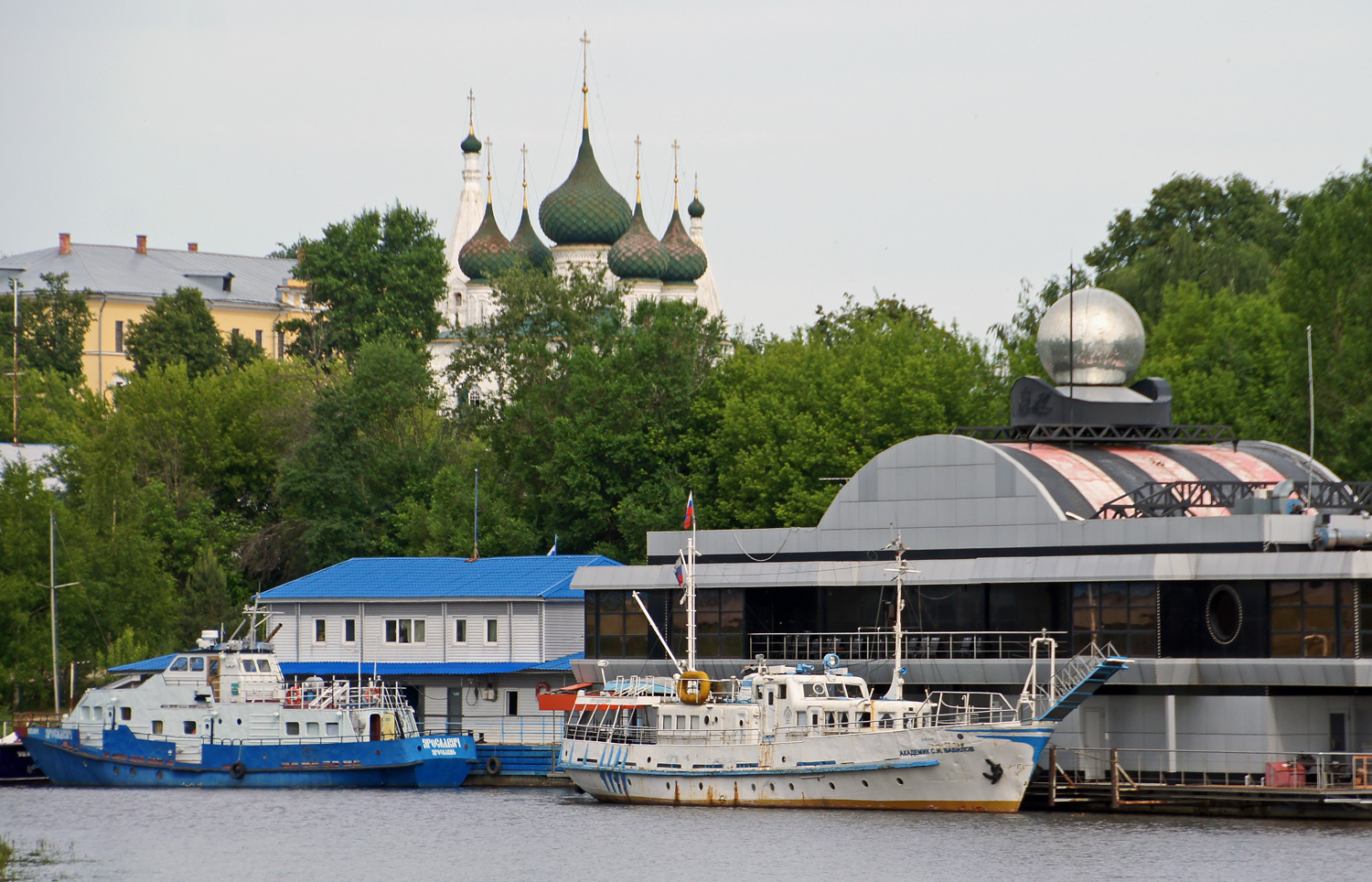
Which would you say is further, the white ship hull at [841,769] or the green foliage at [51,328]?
the green foliage at [51,328]

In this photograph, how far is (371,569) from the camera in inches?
3169

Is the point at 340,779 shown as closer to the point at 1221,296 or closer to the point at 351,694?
the point at 351,694

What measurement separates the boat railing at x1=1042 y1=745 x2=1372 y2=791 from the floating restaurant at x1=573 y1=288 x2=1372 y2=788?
0.09m

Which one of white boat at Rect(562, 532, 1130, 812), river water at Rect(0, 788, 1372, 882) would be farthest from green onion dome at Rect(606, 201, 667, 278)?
river water at Rect(0, 788, 1372, 882)

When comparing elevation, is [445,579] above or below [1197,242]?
below

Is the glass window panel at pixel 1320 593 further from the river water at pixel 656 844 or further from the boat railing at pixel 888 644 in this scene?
the boat railing at pixel 888 644

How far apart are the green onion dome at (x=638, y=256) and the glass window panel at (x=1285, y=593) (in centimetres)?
7487

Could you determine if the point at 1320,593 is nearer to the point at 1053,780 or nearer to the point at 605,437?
the point at 1053,780

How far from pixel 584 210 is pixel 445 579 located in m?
55.3

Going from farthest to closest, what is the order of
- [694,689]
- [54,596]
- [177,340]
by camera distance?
[177,340], [54,596], [694,689]

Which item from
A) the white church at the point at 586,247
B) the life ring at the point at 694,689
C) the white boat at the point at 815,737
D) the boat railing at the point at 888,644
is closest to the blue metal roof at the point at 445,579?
the boat railing at the point at 888,644

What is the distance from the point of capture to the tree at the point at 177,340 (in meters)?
140

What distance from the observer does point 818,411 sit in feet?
276

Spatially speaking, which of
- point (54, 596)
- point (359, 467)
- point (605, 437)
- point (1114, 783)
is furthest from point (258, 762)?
point (359, 467)
